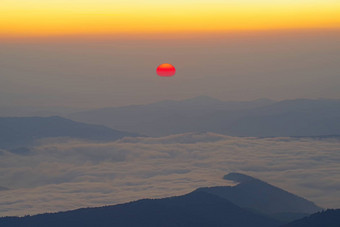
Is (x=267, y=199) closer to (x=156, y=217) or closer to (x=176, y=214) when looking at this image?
(x=176, y=214)

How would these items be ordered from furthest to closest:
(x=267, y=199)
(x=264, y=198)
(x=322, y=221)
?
(x=267, y=199)
(x=264, y=198)
(x=322, y=221)

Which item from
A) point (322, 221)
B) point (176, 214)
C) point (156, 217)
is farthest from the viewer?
point (176, 214)

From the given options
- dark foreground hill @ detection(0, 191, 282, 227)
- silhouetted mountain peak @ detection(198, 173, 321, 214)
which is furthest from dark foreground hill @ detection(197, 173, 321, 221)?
dark foreground hill @ detection(0, 191, 282, 227)

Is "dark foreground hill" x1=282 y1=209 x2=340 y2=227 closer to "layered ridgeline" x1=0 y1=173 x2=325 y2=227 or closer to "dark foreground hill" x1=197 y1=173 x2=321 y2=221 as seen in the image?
"layered ridgeline" x1=0 y1=173 x2=325 y2=227

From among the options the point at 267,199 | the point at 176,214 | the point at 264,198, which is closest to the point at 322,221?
the point at 176,214

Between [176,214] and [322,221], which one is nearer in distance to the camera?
[322,221]

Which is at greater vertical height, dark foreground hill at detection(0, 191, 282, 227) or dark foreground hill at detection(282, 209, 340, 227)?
dark foreground hill at detection(0, 191, 282, 227)
